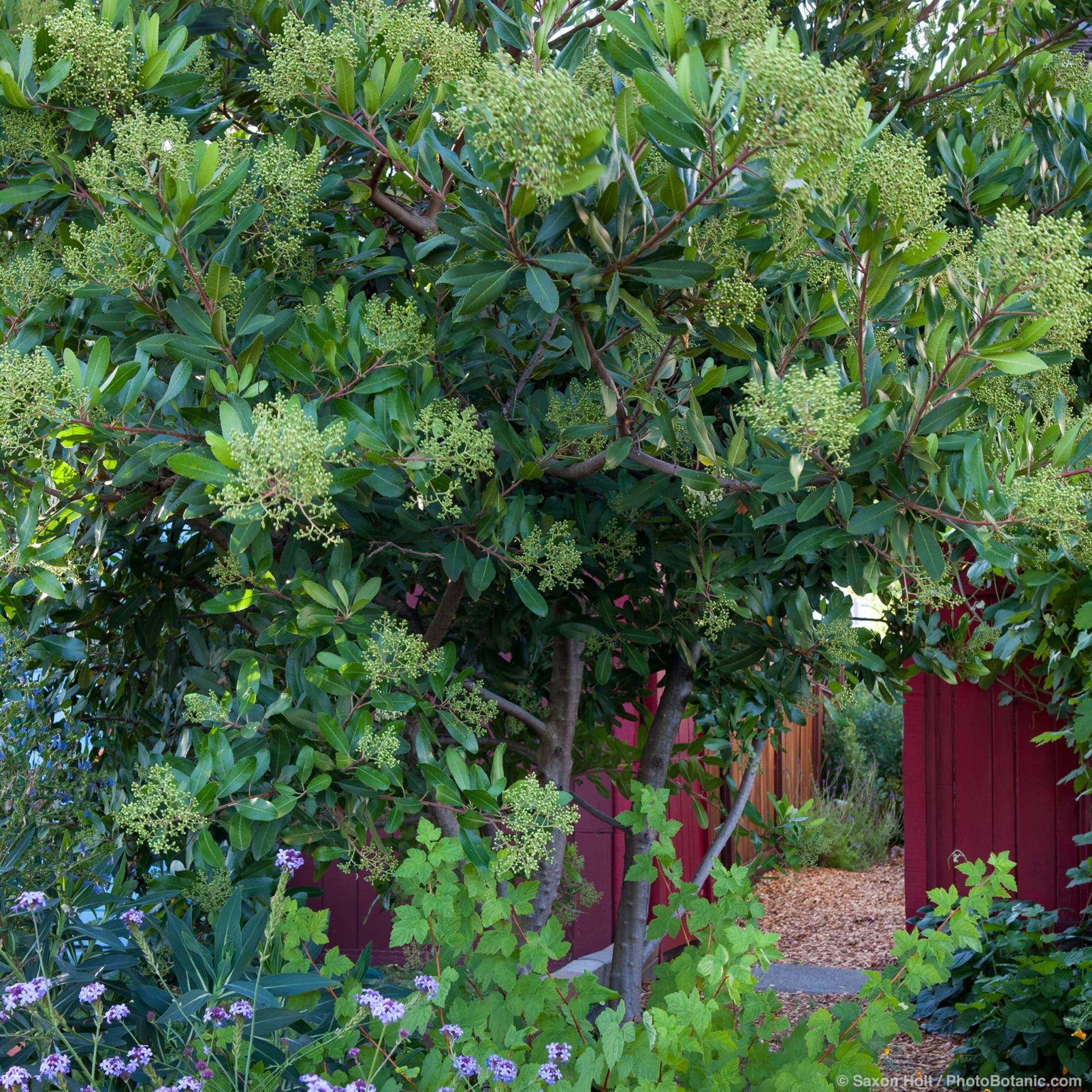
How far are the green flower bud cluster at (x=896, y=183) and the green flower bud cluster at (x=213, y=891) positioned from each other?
1.80 meters

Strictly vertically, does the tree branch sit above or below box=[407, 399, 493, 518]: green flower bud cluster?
below

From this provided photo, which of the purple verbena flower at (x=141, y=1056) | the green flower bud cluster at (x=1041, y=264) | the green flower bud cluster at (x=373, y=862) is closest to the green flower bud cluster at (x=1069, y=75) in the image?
the green flower bud cluster at (x=1041, y=264)

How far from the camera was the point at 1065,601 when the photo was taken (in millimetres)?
3305

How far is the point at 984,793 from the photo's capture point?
6172 mm

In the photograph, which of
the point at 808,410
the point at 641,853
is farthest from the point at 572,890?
the point at 808,410

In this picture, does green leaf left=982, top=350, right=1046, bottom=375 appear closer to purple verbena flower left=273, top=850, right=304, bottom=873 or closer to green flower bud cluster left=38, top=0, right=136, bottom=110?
purple verbena flower left=273, top=850, right=304, bottom=873

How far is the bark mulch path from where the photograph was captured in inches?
195

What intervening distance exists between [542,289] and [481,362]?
0.75 meters

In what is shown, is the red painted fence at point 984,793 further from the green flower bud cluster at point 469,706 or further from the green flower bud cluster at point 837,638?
the green flower bud cluster at point 469,706

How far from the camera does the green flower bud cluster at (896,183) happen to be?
74.6 inches

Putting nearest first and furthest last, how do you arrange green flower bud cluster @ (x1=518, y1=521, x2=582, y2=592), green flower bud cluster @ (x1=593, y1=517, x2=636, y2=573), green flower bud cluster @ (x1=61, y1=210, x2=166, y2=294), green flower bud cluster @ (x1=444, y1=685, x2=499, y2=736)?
green flower bud cluster @ (x1=61, y1=210, x2=166, y2=294), green flower bud cluster @ (x1=518, y1=521, x2=582, y2=592), green flower bud cluster @ (x1=444, y1=685, x2=499, y2=736), green flower bud cluster @ (x1=593, y1=517, x2=636, y2=573)

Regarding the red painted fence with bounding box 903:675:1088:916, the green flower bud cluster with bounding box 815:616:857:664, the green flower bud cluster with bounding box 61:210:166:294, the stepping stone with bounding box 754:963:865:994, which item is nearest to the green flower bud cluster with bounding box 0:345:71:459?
the green flower bud cluster with bounding box 61:210:166:294

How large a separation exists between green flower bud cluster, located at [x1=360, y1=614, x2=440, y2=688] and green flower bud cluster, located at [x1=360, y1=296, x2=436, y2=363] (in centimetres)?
53

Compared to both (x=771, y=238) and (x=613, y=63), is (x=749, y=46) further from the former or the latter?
(x=771, y=238)
